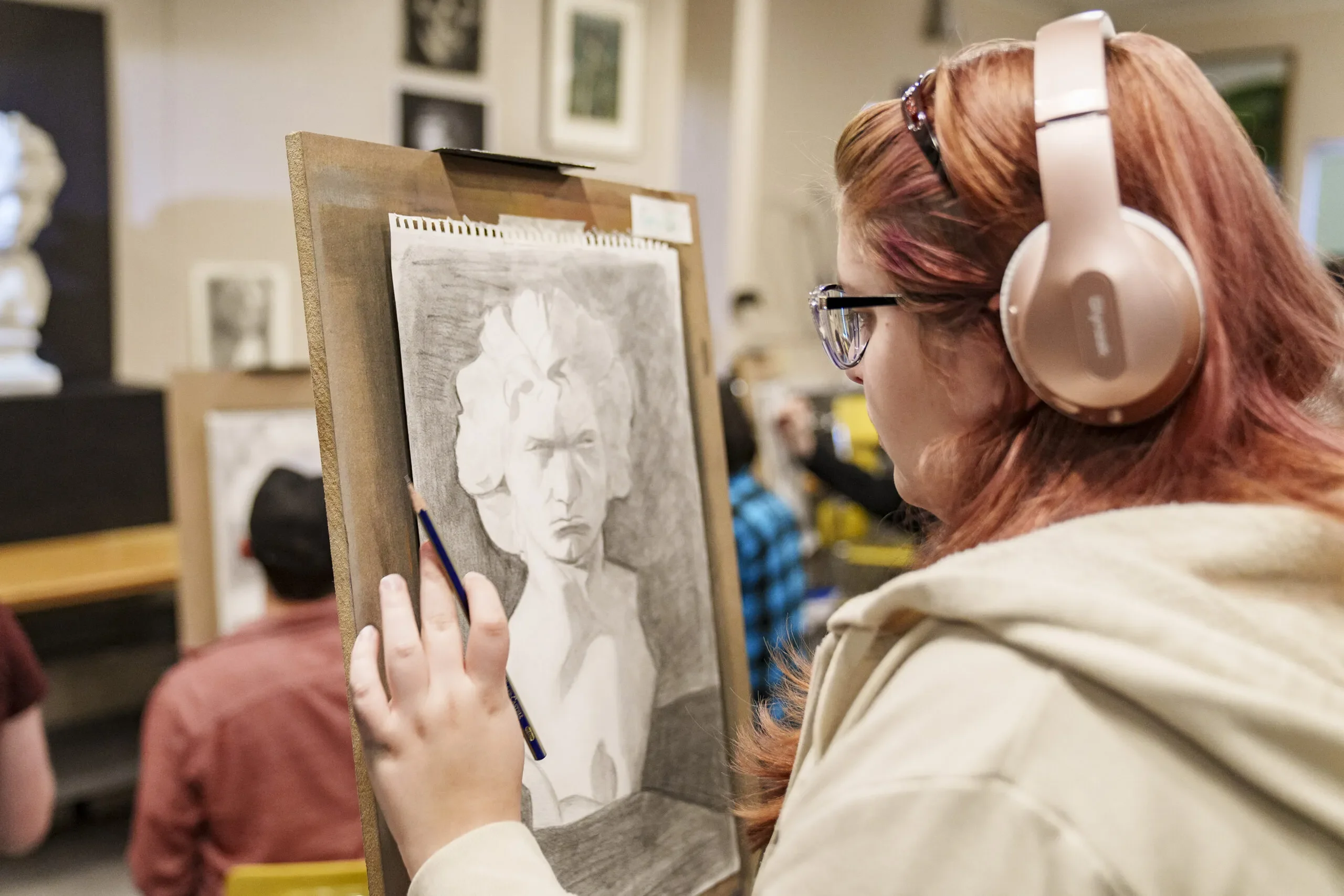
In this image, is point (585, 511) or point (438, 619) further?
point (585, 511)

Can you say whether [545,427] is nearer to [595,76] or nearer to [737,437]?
[737,437]

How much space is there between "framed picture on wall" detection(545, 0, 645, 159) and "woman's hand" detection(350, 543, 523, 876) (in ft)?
9.48

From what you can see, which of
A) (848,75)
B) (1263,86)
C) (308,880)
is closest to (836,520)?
(848,75)

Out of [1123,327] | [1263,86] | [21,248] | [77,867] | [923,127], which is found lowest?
[77,867]

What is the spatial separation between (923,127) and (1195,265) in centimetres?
19

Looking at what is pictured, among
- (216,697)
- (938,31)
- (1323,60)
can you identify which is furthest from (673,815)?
(1323,60)

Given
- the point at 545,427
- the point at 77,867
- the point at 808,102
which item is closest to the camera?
the point at 545,427

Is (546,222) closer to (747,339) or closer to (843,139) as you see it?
(843,139)

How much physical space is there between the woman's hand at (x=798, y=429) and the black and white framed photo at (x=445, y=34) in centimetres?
142

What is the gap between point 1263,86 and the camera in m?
5.41

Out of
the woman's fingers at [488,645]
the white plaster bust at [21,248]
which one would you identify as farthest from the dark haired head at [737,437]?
the white plaster bust at [21,248]

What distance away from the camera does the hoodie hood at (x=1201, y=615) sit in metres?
0.52

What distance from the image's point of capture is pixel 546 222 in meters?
0.95

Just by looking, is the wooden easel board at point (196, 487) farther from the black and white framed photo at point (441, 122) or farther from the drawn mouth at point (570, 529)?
Result: the drawn mouth at point (570, 529)
